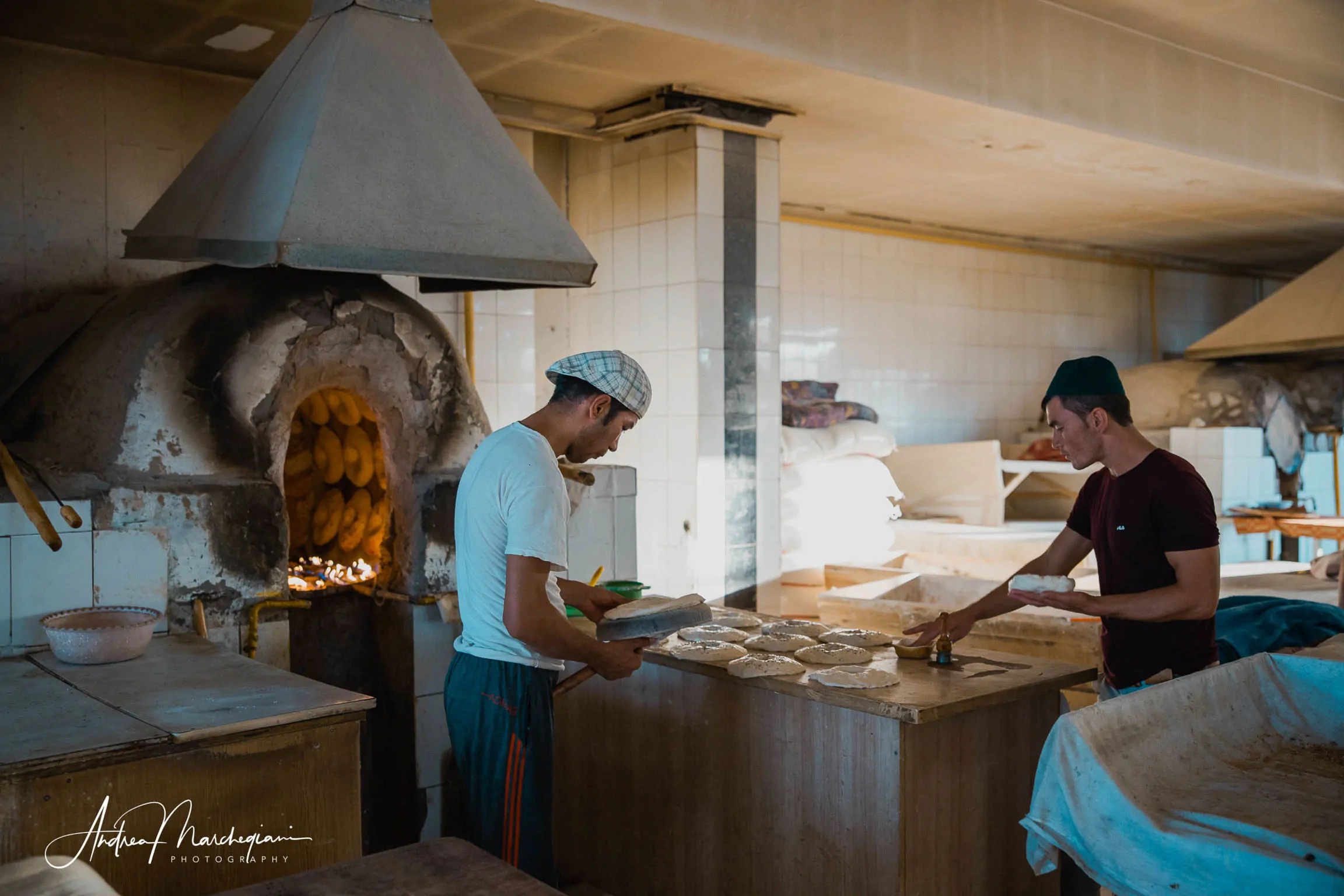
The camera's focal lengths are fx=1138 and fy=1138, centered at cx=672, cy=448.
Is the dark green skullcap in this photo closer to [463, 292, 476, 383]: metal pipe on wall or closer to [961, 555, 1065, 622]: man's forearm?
[961, 555, 1065, 622]: man's forearm

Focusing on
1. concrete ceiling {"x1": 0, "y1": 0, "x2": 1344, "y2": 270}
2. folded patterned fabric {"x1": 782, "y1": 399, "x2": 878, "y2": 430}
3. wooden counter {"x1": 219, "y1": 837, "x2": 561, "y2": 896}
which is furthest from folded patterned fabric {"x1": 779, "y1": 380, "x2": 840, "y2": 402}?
wooden counter {"x1": 219, "y1": 837, "x2": 561, "y2": 896}

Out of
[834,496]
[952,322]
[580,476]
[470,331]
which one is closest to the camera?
[580,476]

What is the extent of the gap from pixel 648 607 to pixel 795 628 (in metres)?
0.95

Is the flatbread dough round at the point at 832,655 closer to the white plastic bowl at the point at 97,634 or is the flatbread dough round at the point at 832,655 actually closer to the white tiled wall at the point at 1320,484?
the white plastic bowl at the point at 97,634

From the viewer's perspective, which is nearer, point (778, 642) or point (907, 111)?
point (778, 642)

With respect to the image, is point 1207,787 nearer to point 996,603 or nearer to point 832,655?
point 996,603

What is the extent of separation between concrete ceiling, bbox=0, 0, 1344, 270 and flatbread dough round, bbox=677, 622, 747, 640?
2188mm

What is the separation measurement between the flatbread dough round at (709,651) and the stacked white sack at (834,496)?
3.35m

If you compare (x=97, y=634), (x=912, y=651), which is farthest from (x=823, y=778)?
(x=97, y=634)

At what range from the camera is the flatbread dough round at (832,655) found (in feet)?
10.5

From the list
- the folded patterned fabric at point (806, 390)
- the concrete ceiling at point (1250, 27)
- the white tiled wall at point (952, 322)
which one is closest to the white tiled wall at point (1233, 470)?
the white tiled wall at point (952, 322)

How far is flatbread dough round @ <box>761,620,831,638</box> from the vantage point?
3.62m

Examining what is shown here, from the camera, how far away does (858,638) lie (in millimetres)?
3512

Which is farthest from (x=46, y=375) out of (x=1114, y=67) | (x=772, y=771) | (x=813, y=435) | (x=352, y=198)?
(x=1114, y=67)
